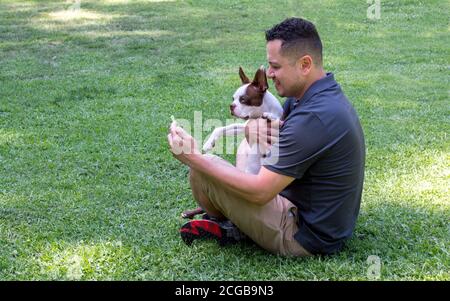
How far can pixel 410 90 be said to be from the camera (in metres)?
8.18

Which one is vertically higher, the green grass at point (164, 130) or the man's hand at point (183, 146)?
the man's hand at point (183, 146)

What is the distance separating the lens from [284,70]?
3.53 m

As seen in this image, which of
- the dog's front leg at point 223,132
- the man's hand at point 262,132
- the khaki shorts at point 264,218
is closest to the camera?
the khaki shorts at point 264,218

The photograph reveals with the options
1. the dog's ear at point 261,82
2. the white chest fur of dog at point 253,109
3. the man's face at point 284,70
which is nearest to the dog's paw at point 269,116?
the white chest fur of dog at point 253,109

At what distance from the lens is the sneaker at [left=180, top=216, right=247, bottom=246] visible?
3.91 meters

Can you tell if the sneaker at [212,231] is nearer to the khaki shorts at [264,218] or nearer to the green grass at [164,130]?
the green grass at [164,130]

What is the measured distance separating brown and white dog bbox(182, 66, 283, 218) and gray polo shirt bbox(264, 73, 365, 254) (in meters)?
0.57

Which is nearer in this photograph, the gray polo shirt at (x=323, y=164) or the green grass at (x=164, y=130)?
the gray polo shirt at (x=323, y=164)

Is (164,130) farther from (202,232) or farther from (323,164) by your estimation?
(323,164)

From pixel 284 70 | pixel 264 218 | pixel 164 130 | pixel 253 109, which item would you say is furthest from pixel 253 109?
pixel 164 130

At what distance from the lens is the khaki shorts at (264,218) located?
3582 mm

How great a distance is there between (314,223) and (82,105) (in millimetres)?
4819
